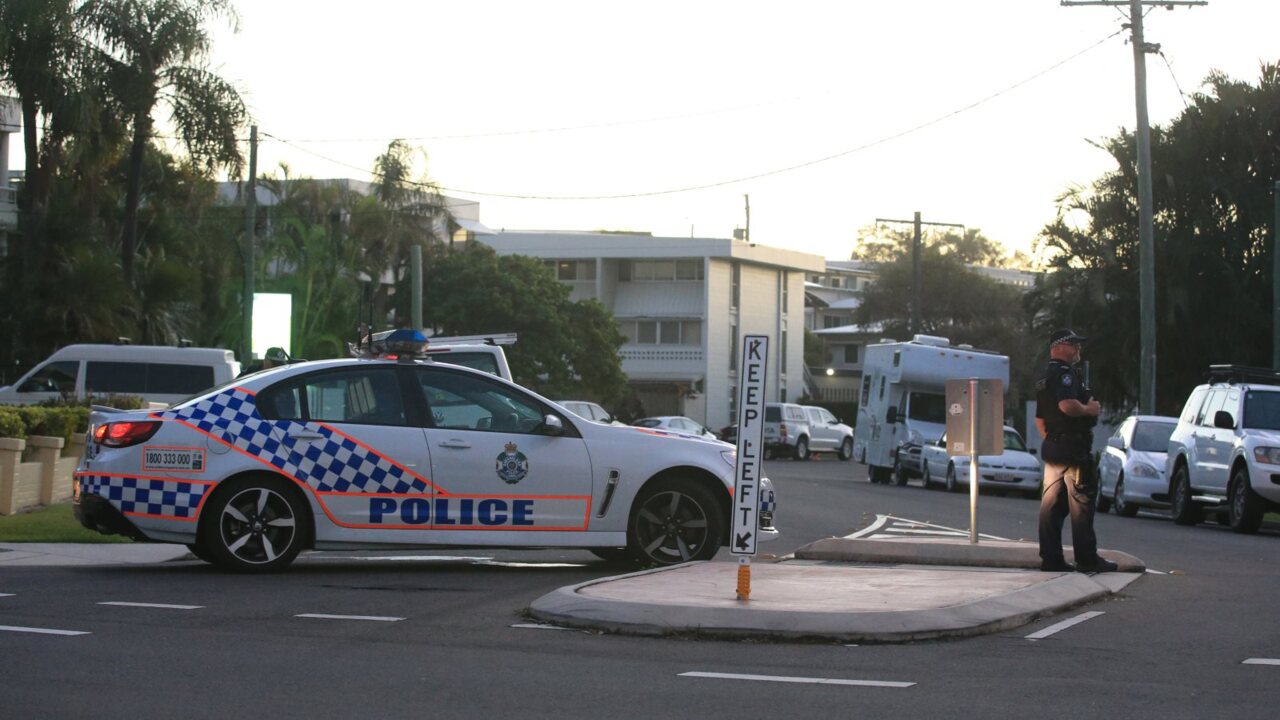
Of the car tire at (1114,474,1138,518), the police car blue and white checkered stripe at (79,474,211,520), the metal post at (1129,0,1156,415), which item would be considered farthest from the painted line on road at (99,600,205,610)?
the metal post at (1129,0,1156,415)

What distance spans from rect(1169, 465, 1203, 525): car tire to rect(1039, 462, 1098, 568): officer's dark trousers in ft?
36.5

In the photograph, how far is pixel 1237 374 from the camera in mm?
21484

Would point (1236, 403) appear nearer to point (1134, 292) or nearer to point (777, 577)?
point (777, 577)

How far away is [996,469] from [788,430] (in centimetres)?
2567

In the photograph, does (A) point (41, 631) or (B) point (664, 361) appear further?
(B) point (664, 361)

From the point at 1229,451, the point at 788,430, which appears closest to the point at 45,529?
the point at 1229,451

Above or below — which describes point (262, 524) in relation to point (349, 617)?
above

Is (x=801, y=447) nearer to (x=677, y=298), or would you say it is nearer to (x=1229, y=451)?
(x=677, y=298)

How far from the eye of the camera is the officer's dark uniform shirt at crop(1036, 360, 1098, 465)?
11273 mm

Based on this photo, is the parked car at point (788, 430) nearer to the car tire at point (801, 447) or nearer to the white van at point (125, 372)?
the car tire at point (801, 447)

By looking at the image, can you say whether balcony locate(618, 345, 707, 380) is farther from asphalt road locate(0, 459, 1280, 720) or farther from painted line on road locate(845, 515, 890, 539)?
asphalt road locate(0, 459, 1280, 720)

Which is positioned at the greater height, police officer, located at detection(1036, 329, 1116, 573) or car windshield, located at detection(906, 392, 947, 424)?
car windshield, located at detection(906, 392, 947, 424)

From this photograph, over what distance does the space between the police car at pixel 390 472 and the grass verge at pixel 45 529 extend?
10.5 feet

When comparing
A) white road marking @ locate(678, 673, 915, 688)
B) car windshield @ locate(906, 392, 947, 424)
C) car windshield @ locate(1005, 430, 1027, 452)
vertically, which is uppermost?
car windshield @ locate(906, 392, 947, 424)
